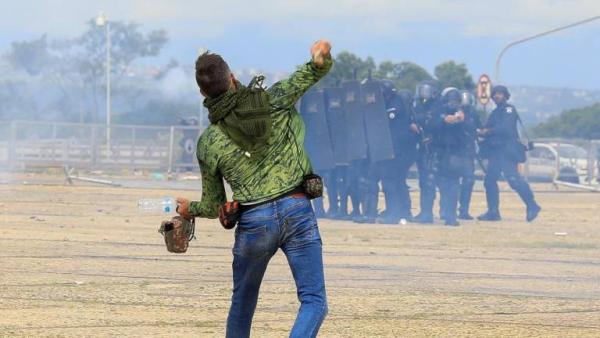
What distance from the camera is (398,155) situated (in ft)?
63.7

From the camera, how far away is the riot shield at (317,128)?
19.2m

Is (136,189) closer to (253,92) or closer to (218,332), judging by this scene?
(218,332)

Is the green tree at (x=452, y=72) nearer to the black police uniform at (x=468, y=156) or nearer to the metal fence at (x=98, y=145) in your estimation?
the metal fence at (x=98, y=145)

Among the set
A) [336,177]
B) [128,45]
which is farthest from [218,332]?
[128,45]

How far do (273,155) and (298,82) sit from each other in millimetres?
364

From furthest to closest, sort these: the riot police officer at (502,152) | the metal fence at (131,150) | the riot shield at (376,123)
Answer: the metal fence at (131,150) → the riot police officer at (502,152) → the riot shield at (376,123)

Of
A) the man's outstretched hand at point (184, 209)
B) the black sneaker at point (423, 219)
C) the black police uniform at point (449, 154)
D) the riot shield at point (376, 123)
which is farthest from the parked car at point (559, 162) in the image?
the man's outstretched hand at point (184, 209)

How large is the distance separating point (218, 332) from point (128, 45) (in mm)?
45688

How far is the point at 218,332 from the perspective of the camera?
848 cm

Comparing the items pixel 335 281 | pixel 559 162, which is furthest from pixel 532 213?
pixel 559 162

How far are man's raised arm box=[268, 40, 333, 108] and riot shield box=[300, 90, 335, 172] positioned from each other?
41.6 feet

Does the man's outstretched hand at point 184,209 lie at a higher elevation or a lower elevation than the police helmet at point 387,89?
lower

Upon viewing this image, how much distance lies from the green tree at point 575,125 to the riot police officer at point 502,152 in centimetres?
3534

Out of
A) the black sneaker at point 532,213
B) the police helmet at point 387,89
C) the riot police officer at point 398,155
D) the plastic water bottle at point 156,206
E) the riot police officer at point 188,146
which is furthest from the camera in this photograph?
the riot police officer at point 188,146
